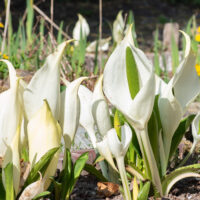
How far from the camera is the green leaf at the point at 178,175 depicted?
4.70 feet

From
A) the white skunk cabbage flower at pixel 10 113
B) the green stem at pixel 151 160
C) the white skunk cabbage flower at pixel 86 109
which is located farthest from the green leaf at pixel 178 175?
the white skunk cabbage flower at pixel 10 113

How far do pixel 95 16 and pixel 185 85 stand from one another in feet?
22.8

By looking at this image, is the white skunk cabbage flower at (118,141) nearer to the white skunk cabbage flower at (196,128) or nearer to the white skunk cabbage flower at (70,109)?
the white skunk cabbage flower at (70,109)

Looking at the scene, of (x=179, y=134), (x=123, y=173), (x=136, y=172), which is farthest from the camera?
(x=179, y=134)

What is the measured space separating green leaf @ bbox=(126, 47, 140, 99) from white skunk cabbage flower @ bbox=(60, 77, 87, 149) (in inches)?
5.3

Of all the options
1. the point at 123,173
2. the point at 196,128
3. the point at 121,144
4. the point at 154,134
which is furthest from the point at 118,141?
the point at 196,128

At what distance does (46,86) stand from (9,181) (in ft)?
0.92

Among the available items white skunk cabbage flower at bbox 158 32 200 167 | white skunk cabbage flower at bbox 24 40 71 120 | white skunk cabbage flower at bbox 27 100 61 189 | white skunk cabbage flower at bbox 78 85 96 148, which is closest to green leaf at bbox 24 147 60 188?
white skunk cabbage flower at bbox 27 100 61 189

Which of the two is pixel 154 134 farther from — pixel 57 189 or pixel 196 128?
pixel 57 189

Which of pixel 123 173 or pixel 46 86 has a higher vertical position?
pixel 46 86

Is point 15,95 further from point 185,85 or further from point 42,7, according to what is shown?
point 42,7

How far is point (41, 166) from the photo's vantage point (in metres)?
1.27

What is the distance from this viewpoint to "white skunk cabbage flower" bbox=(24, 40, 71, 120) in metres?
1.28

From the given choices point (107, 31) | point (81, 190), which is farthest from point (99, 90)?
point (107, 31)
